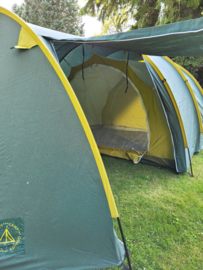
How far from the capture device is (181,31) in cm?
137

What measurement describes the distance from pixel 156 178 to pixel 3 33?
2.61 metres

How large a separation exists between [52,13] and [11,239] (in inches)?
665

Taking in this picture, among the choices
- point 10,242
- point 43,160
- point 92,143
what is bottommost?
point 10,242

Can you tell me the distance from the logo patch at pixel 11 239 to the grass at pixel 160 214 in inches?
34.7

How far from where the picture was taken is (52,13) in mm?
14961

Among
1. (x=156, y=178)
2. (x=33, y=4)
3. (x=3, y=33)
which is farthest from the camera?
(x=33, y=4)

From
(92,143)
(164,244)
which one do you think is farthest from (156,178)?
(92,143)

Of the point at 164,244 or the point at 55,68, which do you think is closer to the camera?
the point at 55,68

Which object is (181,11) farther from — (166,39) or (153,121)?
(166,39)

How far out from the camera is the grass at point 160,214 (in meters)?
1.69

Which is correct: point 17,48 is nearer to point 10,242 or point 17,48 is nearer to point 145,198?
point 10,242

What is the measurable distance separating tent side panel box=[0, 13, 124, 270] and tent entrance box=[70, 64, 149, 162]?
2.14 m

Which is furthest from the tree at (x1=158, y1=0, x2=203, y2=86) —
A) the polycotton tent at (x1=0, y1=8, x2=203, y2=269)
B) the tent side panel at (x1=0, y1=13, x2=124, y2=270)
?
the tent side panel at (x1=0, y1=13, x2=124, y2=270)

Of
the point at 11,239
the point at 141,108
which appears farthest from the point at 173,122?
the point at 11,239
